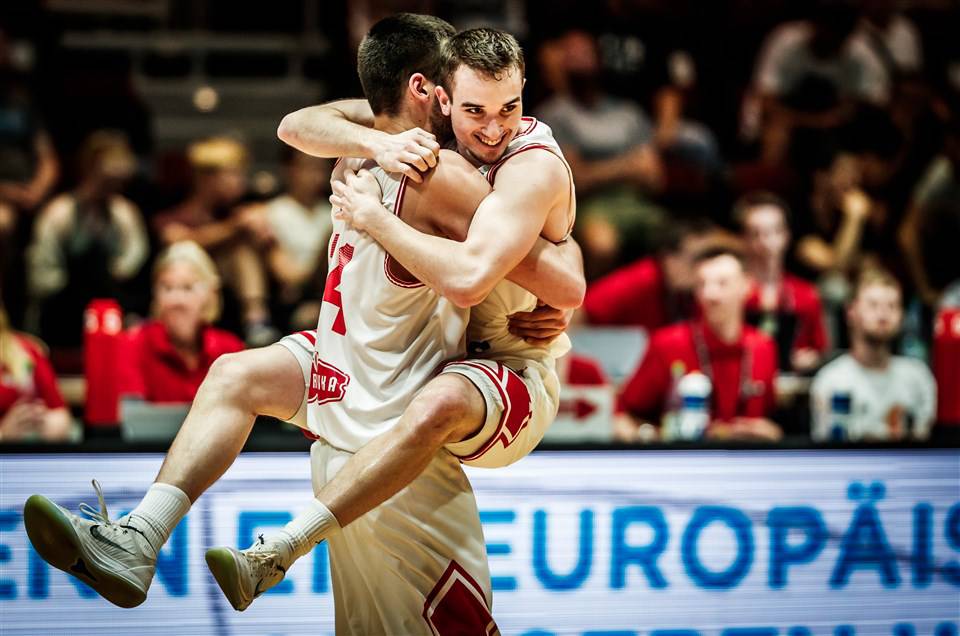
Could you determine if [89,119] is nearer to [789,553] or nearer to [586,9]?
[586,9]

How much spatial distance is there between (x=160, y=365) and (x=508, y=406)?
2.59 metres

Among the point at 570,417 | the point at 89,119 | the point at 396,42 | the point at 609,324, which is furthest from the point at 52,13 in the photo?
the point at 396,42

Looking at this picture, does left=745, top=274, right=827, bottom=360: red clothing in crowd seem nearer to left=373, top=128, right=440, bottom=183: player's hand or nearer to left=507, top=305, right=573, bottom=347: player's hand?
left=507, top=305, right=573, bottom=347: player's hand

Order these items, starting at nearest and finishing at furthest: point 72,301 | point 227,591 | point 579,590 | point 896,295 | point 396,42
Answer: point 227,591 → point 396,42 → point 579,590 → point 896,295 → point 72,301

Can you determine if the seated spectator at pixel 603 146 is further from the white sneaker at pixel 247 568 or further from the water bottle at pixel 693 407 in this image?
the white sneaker at pixel 247 568

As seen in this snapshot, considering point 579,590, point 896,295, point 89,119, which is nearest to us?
point 579,590

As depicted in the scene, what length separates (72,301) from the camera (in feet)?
21.6

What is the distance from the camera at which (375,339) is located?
3109 millimetres

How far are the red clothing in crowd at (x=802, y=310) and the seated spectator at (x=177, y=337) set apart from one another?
2645 mm

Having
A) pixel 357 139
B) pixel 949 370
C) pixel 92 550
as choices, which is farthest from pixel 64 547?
pixel 949 370

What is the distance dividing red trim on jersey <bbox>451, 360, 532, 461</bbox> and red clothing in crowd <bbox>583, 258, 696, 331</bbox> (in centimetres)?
369

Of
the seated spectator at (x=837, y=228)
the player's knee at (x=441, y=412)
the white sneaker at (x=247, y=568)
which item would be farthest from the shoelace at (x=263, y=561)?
the seated spectator at (x=837, y=228)

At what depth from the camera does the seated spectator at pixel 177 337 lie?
17.3ft

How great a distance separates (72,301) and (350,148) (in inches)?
152
